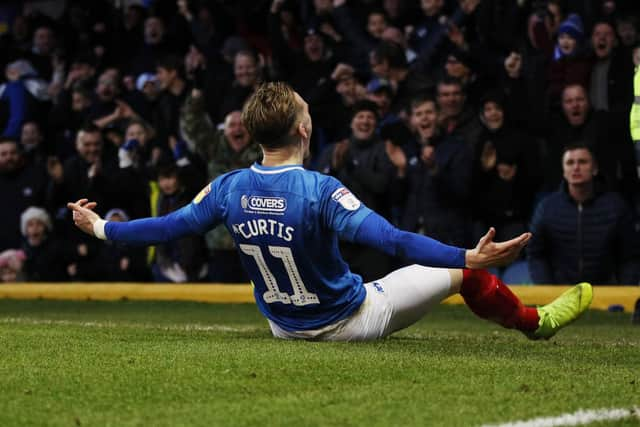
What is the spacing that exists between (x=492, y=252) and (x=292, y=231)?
1131mm

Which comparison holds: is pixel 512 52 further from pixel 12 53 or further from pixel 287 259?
pixel 12 53

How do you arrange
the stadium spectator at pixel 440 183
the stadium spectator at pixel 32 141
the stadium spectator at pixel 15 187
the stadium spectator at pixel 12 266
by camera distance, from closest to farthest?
the stadium spectator at pixel 440 183 < the stadium spectator at pixel 12 266 < the stadium spectator at pixel 15 187 < the stadium spectator at pixel 32 141

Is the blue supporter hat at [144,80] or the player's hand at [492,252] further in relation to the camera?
the blue supporter hat at [144,80]

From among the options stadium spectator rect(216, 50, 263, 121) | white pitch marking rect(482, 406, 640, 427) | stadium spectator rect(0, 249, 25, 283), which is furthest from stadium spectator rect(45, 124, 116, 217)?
white pitch marking rect(482, 406, 640, 427)

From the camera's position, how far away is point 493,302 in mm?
6609

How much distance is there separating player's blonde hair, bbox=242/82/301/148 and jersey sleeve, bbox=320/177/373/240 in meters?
0.32

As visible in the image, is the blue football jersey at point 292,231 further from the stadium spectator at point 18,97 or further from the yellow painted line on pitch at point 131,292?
the stadium spectator at point 18,97

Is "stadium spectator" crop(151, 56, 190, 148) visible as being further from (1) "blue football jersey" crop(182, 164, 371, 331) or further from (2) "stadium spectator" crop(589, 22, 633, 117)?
(1) "blue football jersey" crop(182, 164, 371, 331)

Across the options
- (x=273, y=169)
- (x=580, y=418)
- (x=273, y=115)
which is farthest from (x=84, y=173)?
(x=580, y=418)

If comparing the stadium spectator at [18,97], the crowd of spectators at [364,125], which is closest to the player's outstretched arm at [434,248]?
the crowd of spectators at [364,125]

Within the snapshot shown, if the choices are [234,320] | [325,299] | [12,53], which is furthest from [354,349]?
[12,53]

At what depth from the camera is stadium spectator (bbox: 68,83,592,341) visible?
601 centimetres

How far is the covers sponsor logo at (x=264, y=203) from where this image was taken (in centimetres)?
604

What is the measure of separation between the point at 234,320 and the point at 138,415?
584 cm
